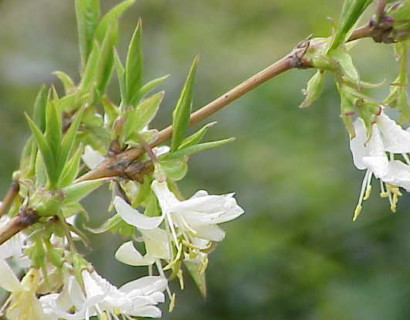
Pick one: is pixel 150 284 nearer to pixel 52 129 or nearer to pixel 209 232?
pixel 209 232

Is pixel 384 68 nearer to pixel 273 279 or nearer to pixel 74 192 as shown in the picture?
pixel 273 279

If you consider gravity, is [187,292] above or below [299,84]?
below

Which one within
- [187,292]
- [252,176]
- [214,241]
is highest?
[214,241]

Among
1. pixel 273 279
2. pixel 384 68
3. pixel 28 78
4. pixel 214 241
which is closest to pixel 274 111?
pixel 384 68

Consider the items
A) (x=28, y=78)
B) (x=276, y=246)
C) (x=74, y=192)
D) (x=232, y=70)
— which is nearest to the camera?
(x=74, y=192)

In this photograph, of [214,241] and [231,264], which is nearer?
[214,241]

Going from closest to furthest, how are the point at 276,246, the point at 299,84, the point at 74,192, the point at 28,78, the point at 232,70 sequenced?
the point at 74,192 < the point at 276,246 < the point at 299,84 < the point at 28,78 < the point at 232,70

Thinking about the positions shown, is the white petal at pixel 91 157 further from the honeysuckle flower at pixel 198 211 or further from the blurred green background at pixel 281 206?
the blurred green background at pixel 281 206
